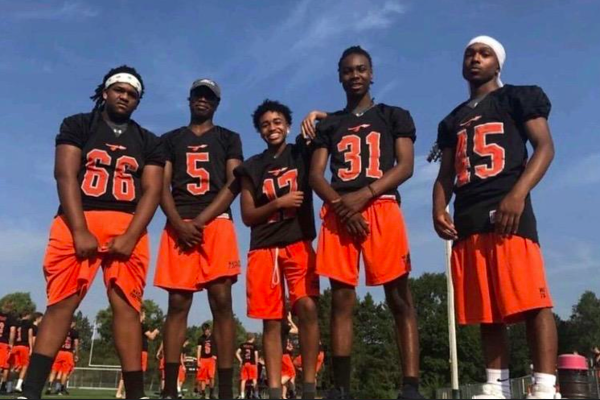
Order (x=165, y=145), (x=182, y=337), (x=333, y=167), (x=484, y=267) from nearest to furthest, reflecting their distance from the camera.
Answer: (x=484, y=267)
(x=333, y=167)
(x=182, y=337)
(x=165, y=145)

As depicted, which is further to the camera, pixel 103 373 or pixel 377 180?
pixel 103 373

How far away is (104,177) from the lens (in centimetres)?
461

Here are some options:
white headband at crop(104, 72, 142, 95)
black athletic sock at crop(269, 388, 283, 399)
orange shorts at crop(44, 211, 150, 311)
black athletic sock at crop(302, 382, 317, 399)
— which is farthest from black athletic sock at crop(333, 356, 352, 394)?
white headband at crop(104, 72, 142, 95)

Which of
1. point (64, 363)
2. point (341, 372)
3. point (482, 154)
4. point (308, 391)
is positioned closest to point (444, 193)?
point (482, 154)

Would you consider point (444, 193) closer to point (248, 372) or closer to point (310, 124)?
point (310, 124)

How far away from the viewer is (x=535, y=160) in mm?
4070

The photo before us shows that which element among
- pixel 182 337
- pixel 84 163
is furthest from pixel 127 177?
pixel 182 337

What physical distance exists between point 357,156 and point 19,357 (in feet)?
53.0

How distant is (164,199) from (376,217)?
6.08 ft

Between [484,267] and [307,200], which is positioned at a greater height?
[307,200]

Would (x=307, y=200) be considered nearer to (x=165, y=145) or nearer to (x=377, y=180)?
(x=377, y=180)

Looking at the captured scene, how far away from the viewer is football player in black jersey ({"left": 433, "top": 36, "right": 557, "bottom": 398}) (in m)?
3.83

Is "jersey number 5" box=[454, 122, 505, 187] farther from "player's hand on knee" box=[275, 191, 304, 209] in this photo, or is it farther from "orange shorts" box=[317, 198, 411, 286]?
"player's hand on knee" box=[275, 191, 304, 209]

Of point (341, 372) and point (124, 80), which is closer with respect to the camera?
point (341, 372)
